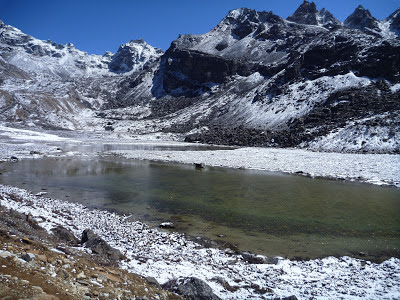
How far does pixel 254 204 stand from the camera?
59.5 ft

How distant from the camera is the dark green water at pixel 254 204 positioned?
12062 mm

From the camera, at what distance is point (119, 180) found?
25.7 m

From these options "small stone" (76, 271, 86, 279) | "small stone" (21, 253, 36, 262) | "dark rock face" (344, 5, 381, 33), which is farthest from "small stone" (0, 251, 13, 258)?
"dark rock face" (344, 5, 381, 33)

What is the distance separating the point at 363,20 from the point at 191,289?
247 metres

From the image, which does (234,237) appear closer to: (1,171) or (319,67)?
(1,171)

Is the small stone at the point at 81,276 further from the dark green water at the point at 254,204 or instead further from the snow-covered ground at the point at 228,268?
the dark green water at the point at 254,204

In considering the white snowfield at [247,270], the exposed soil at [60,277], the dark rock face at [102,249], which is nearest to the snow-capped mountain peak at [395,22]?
the white snowfield at [247,270]

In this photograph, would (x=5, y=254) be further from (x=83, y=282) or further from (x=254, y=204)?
(x=254, y=204)

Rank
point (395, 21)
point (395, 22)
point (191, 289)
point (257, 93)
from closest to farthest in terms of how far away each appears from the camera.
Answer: point (191, 289), point (257, 93), point (395, 22), point (395, 21)

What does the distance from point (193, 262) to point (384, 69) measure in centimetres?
9196

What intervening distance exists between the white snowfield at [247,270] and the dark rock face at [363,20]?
218 meters

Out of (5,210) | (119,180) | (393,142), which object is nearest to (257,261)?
(5,210)

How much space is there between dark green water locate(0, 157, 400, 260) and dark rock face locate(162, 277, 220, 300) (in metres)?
4.33

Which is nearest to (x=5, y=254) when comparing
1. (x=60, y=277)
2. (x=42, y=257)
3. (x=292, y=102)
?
(x=42, y=257)
